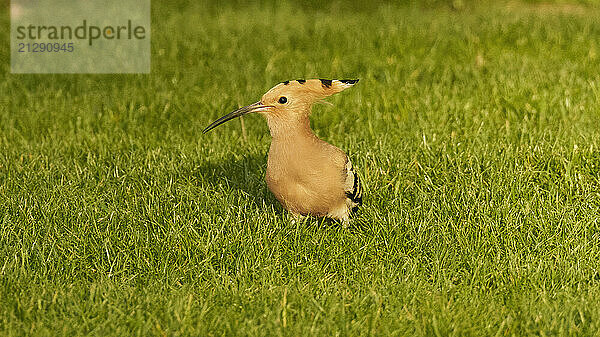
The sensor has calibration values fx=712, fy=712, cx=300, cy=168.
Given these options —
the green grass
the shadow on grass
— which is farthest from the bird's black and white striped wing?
the shadow on grass

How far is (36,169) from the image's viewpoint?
16.6 ft

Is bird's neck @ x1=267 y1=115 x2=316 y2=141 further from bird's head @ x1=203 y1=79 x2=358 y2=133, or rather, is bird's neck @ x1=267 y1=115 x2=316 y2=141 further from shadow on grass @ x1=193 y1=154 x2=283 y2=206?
shadow on grass @ x1=193 y1=154 x2=283 y2=206

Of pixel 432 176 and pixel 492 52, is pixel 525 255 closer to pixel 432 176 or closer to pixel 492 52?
pixel 432 176

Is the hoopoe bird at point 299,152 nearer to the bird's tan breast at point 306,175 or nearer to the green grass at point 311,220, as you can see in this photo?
the bird's tan breast at point 306,175

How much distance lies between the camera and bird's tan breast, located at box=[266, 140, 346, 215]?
3676mm

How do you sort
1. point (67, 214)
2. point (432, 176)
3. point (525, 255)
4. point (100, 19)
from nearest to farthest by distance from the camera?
1. point (525, 255)
2. point (67, 214)
3. point (432, 176)
4. point (100, 19)

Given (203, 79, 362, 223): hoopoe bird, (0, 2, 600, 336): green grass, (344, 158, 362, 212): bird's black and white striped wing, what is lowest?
(0, 2, 600, 336): green grass

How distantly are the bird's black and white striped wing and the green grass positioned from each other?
0.19 metres

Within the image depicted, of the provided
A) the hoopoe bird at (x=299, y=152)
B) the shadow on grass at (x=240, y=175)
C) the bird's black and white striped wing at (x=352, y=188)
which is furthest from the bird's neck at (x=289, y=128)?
the shadow on grass at (x=240, y=175)

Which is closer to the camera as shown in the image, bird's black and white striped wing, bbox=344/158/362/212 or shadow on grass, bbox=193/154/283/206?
bird's black and white striped wing, bbox=344/158/362/212

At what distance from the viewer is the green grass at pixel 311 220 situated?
10.7 feet

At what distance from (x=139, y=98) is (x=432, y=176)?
10.5 ft

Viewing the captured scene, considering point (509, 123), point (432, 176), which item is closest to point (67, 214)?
point (432, 176)

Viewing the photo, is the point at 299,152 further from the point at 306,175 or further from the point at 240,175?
the point at 240,175
